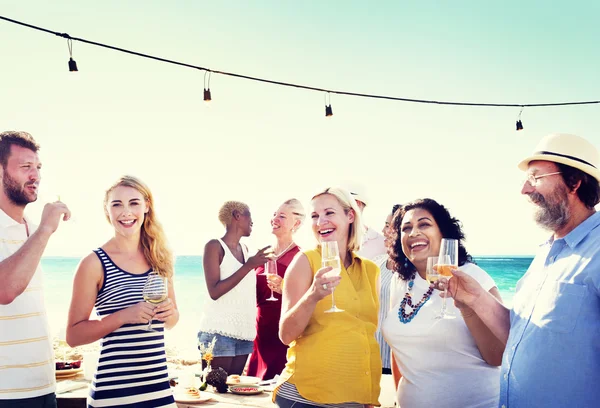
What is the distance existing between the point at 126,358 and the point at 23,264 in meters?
0.65

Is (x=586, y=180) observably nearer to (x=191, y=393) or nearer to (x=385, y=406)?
(x=385, y=406)

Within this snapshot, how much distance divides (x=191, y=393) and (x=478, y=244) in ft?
151

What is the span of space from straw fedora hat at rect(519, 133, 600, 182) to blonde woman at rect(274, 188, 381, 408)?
104 centimetres

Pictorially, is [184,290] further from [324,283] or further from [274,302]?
[324,283]

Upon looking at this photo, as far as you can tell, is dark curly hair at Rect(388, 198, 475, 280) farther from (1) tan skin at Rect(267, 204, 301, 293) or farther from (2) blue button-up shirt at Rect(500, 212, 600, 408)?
(1) tan skin at Rect(267, 204, 301, 293)

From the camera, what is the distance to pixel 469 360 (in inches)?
105

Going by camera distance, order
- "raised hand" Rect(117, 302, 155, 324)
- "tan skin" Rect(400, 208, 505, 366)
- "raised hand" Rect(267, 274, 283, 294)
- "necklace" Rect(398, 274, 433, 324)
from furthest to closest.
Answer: "raised hand" Rect(267, 274, 283, 294) < "tan skin" Rect(400, 208, 505, 366) < "necklace" Rect(398, 274, 433, 324) < "raised hand" Rect(117, 302, 155, 324)

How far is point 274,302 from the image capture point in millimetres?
4781

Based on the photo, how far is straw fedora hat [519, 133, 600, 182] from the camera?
7.21 ft

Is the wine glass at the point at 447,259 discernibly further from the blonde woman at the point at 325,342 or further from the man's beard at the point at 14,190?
the man's beard at the point at 14,190

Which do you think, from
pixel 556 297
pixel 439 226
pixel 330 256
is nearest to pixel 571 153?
pixel 556 297

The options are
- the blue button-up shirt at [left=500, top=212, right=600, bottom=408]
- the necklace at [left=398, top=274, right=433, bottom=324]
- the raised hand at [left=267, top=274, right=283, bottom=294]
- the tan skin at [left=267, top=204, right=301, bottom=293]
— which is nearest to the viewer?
the blue button-up shirt at [left=500, top=212, right=600, bottom=408]

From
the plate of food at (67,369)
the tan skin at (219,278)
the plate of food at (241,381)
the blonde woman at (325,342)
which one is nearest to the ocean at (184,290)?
the tan skin at (219,278)

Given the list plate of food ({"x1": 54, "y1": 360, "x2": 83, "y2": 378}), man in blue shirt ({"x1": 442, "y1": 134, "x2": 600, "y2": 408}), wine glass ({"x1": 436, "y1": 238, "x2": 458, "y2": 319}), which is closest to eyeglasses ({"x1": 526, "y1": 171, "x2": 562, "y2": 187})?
man in blue shirt ({"x1": 442, "y1": 134, "x2": 600, "y2": 408})
